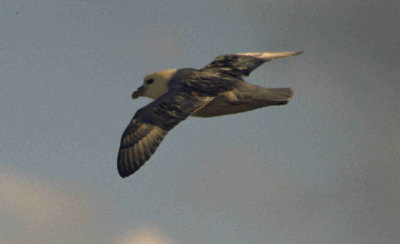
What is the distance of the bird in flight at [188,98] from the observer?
13523 millimetres

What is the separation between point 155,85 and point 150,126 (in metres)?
2.25

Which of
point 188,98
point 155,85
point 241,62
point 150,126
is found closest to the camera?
point 150,126

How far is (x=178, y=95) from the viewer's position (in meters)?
14.1

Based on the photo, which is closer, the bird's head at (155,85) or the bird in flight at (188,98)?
the bird in flight at (188,98)

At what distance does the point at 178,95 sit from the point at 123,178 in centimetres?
214

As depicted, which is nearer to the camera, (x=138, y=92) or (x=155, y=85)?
(x=155, y=85)

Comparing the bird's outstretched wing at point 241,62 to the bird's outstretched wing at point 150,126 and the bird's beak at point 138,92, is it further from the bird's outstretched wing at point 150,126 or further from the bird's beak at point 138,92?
the bird's outstretched wing at point 150,126

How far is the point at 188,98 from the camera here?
13969 mm

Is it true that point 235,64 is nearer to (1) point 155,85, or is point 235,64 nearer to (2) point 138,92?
(1) point 155,85

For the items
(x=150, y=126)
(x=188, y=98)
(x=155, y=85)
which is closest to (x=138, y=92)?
(x=155, y=85)

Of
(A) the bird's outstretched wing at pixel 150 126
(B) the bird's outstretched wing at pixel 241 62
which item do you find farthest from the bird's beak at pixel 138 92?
(A) the bird's outstretched wing at pixel 150 126

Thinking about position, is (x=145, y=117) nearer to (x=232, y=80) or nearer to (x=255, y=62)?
(x=232, y=80)

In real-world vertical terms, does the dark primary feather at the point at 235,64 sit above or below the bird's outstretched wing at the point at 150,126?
above

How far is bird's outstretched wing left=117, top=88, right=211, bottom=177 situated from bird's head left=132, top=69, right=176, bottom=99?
139 centimetres
